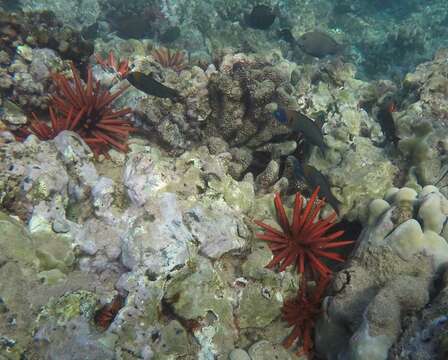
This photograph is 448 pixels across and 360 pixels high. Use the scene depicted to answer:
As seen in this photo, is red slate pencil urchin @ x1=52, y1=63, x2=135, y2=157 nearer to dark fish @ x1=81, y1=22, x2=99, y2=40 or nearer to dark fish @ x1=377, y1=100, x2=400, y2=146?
dark fish @ x1=377, y1=100, x2=400, y2=146

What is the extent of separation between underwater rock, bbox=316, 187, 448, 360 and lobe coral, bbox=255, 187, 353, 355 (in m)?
0.15

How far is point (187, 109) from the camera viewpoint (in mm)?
4852

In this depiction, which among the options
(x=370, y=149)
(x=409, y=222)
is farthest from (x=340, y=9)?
(x=409, y=222)

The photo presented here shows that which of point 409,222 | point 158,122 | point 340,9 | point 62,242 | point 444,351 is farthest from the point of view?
point 340,9

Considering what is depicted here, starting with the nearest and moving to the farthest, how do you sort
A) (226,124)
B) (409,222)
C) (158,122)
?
(409,222), (158,122), (226,124)

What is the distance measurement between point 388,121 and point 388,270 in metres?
3.27

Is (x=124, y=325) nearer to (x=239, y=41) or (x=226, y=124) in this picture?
(x=226, y=124)

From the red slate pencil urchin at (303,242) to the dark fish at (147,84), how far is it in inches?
68.2

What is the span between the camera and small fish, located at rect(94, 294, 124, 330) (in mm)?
2988

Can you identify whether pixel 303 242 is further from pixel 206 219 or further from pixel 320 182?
pixel 206 219

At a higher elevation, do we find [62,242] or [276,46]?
[276,46]

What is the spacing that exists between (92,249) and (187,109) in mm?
2124

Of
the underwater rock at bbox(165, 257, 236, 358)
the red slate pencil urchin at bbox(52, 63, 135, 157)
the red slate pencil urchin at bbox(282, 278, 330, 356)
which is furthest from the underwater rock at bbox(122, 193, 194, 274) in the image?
the red slate pencil urchin at bbox(52, 63, 135, 157)

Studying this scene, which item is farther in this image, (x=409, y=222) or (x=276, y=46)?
(x=276, y=46)
